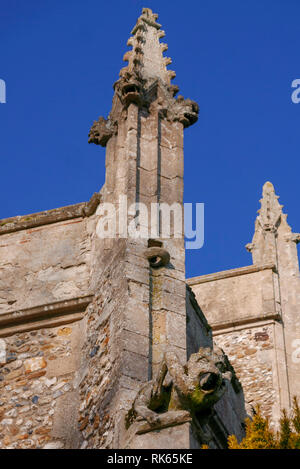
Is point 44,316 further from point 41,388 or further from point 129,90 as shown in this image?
point 129,90

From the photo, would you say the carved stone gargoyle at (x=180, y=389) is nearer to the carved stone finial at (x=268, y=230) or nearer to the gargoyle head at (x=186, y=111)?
the gargoyle head at (x=186, y=111)

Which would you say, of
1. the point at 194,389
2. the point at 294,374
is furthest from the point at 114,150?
the point at 294,374

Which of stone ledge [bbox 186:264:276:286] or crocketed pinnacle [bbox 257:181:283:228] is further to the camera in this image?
crocketed pinnacle [bbox 257:181:283:228]

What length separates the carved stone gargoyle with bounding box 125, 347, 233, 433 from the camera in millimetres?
9156

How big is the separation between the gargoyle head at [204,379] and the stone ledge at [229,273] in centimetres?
810

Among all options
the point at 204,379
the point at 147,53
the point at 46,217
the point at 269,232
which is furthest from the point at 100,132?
the point at 269,232

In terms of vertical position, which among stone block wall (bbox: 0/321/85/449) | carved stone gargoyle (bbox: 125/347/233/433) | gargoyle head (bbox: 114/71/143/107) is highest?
gargoyle head (bbox: 114/71/143/107)

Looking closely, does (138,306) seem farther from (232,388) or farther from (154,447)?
(232,388)

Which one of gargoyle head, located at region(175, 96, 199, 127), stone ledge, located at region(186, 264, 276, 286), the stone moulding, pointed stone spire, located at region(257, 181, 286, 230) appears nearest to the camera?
the stone moulding

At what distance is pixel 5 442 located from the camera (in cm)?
1061

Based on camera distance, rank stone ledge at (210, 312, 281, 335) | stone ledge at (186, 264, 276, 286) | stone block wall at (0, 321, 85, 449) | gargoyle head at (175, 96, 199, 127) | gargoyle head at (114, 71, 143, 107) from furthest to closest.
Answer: stone ledge at (186, 264, 276, 286), stone ledge at (210, 312, 281, 335), gargoyle head at (175, 96, 199, 127), gargoyle head at (114, 71, 143, 107), stone block wall at (0, 321, 85, 449)

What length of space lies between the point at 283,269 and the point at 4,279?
6.27m

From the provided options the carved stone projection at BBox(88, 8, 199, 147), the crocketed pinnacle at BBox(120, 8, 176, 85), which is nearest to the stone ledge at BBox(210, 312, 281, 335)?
the crocketed pinnacle at BBox(120, 8, 176, 85)

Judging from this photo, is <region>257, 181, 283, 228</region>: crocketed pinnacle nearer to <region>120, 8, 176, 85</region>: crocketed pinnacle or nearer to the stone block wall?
<region>120, 8, 176, 85</region>: crocketed pinnacle
